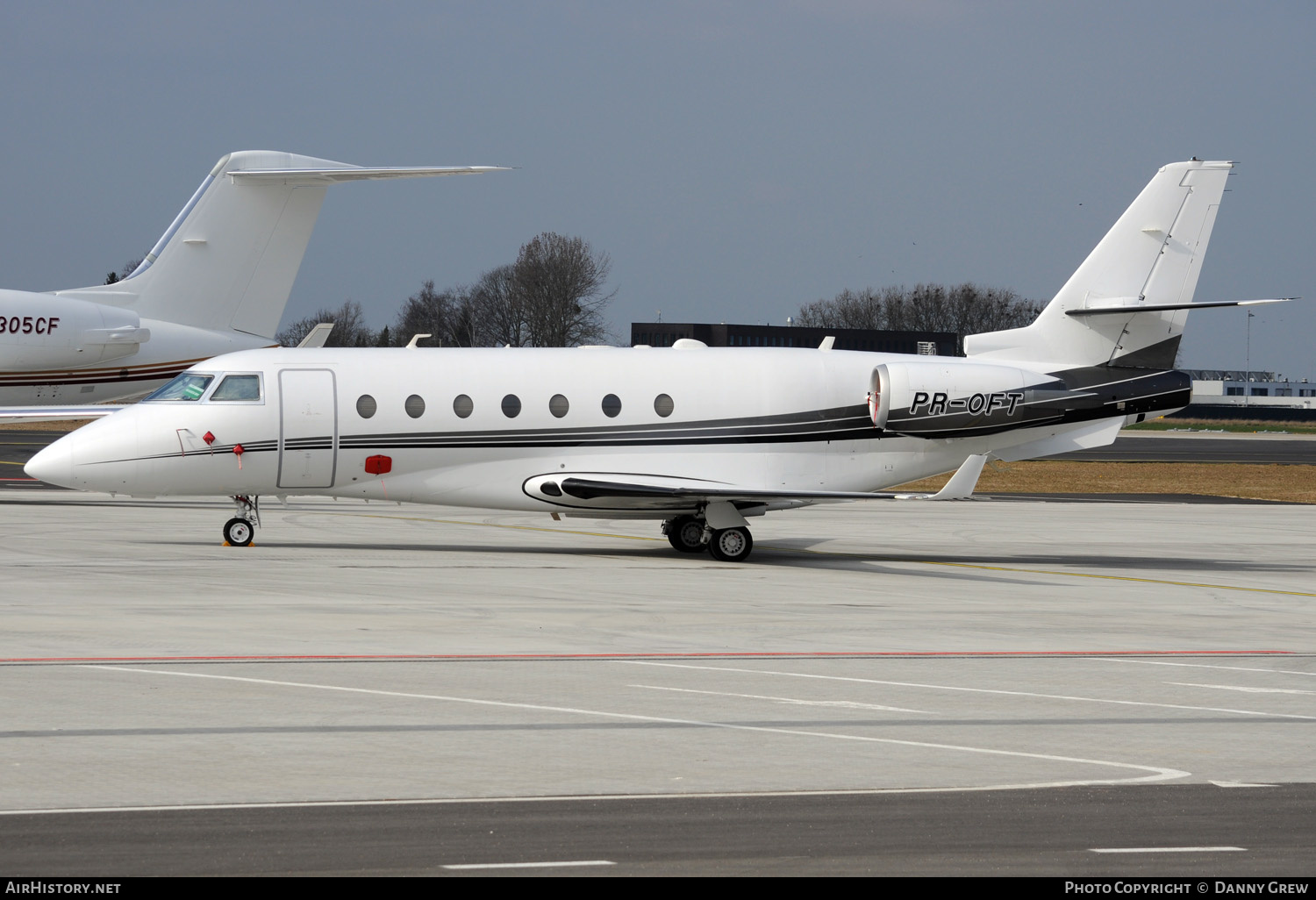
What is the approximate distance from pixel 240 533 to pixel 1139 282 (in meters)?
14.9

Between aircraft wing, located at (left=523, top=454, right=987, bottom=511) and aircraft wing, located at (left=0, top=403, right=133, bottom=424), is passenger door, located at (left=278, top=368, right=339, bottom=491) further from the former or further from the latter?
aircraft wing, located at (left=0, top=403, right=133, bottom=424)

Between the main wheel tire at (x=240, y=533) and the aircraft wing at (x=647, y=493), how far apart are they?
4.27 metres

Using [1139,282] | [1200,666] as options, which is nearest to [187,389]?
[1200,666]

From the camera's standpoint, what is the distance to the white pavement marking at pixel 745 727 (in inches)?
344

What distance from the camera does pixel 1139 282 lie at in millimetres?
23547

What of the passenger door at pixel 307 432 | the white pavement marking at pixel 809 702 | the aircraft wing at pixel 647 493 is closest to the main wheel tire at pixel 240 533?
the passenger door at pixel 307 432

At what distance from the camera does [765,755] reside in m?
9.16

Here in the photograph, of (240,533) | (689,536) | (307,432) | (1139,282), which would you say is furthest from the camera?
(1139,282)

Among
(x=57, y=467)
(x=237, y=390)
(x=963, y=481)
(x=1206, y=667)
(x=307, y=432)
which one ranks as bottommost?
(x=1206, y=667)

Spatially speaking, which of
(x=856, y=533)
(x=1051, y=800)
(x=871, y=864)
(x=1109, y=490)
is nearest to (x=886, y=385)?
(x=856, y=533)

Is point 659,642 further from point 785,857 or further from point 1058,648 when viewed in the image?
point 785,857

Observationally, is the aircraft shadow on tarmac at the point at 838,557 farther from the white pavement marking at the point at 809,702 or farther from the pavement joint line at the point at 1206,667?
the white pavement marking at the point at 809,702

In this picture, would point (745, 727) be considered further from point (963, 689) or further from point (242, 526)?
point (242, 526)

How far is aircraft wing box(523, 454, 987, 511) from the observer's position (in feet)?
69.7
